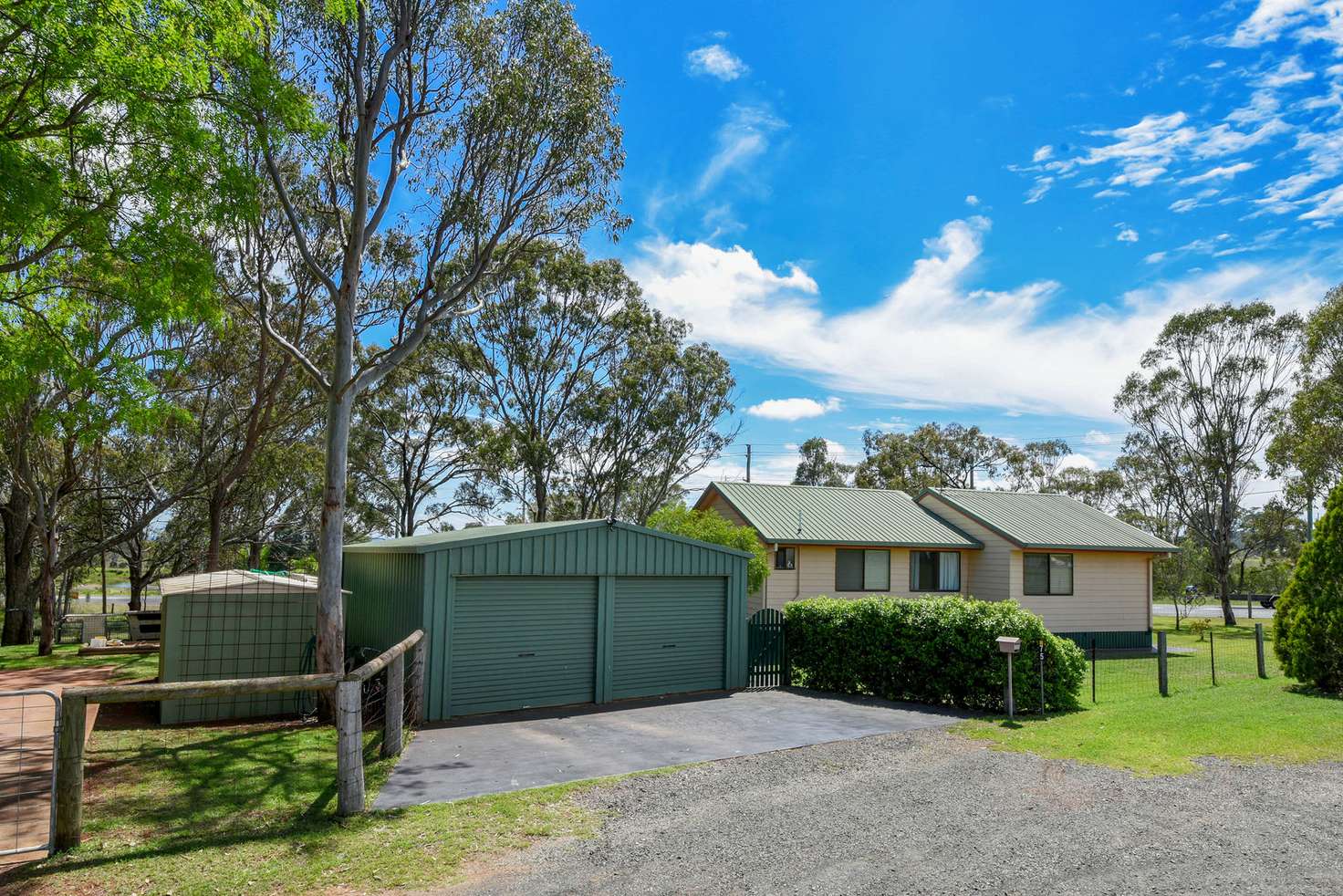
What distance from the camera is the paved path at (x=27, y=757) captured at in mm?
6273

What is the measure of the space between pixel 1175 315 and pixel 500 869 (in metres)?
37.2

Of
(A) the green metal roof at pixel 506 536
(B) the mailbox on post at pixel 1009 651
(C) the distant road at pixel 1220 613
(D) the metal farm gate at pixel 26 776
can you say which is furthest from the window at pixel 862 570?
(C) the distant road at pixel 1220 613

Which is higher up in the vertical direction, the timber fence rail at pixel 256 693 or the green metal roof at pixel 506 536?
the green metal roof at pixel 506 536

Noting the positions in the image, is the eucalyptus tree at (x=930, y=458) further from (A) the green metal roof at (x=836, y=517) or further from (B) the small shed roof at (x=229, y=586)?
(B) the small shed roof at (x=229, y=586)

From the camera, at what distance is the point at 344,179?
1387 centimetres

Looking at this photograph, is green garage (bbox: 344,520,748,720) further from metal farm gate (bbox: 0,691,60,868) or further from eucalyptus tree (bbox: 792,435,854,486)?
eucalyptus tree (bbox: 792,435,854,486)

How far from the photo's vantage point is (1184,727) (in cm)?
1077

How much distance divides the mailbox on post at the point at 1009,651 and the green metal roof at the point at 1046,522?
39.4 ft

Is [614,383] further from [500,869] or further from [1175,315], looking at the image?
[500,869]

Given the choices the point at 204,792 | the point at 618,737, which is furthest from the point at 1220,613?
the point at 204,792

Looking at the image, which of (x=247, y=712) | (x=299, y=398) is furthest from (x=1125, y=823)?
(x=299, y=398)

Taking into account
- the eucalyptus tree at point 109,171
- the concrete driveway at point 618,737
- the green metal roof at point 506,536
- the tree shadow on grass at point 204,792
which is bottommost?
the concrete driveway at point 618,737

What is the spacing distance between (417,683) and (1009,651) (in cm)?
811

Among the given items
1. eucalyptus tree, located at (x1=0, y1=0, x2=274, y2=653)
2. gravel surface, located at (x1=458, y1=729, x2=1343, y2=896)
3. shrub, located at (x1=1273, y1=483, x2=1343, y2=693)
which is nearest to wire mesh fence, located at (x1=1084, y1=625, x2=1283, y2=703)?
shrub, located at (x1=1273, y1=483, x2=1343, y2=693)
